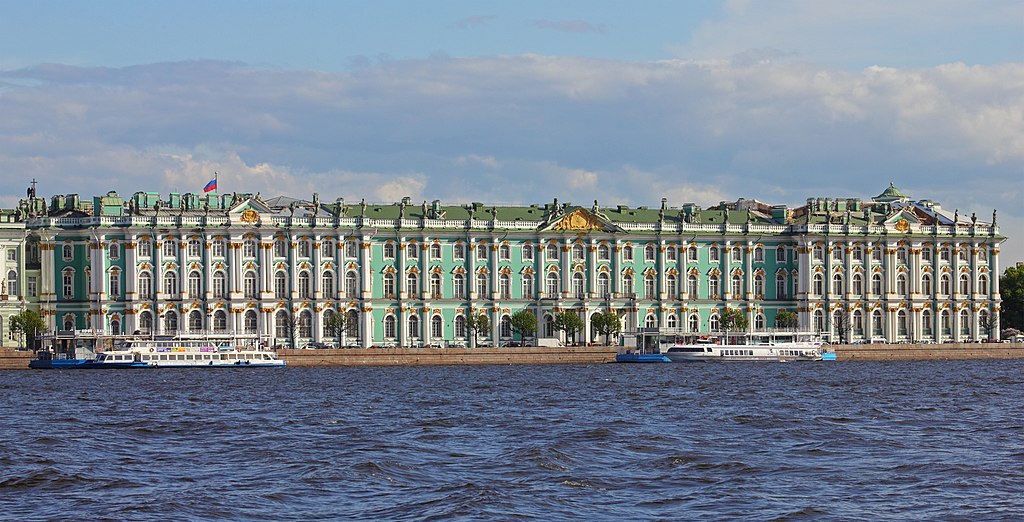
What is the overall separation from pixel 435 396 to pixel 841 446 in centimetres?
1880

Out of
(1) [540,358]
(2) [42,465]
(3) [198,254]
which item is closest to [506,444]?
(2) [42,465]

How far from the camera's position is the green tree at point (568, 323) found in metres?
89.1

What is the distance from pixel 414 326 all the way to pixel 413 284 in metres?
2.04

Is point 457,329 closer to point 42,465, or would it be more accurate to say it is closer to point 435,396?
point 435,396

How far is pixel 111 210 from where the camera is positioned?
88.3m

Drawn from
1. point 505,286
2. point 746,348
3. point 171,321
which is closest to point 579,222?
point 505,286

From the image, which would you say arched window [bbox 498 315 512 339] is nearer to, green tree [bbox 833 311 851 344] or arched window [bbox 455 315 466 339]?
arched window [bbox 455 315 466 339]

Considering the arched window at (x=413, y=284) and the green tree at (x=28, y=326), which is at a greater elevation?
the arched window at (x=413, y=284)

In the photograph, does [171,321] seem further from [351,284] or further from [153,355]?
[153,355]

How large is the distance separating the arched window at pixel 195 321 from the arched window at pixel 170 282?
134 cm

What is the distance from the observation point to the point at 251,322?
86562 millimetres

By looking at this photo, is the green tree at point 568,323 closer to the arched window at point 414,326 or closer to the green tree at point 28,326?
the arched window at point 414,326

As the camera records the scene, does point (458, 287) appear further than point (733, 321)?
No

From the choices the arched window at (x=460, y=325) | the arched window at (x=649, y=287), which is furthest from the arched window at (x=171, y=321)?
the arched window at (x=649, y=287)
